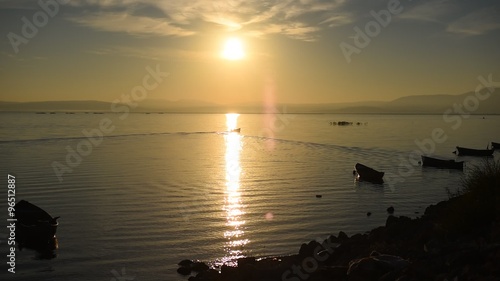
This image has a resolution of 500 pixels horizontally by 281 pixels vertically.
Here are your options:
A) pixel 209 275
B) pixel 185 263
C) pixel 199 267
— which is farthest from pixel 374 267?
pixel 185 263

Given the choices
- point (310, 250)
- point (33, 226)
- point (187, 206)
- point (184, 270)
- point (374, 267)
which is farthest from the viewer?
point (187, 206)

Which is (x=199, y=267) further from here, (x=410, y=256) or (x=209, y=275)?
(x=410, y=256)

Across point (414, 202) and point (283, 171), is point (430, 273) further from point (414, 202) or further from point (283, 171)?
point (283, 171)

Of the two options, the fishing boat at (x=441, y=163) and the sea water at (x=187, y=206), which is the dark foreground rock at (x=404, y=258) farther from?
the fishing boat at (x=441, y=163)

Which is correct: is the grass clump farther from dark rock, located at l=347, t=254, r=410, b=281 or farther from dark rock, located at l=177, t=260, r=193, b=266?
dark rock, located at l=177, t=260, r=193, b=266

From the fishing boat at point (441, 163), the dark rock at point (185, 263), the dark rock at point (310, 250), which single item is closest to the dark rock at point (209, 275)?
the dark rock at point (185, 263)

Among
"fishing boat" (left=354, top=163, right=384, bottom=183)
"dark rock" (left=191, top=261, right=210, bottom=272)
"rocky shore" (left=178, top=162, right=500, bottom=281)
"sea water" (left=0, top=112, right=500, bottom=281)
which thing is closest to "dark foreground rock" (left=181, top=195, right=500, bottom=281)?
"rocky shore" (left=178, top=162, right=500, bottom=281)

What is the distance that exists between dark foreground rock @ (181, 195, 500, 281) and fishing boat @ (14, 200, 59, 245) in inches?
341

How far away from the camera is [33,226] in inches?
907

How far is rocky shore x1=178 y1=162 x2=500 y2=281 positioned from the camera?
10703 millimetres

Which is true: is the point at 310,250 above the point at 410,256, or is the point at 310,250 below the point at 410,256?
below

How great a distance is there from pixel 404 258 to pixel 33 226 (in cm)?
1935

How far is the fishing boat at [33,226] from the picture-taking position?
2258cm

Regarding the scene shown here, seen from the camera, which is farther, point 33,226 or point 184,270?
point 33,226
